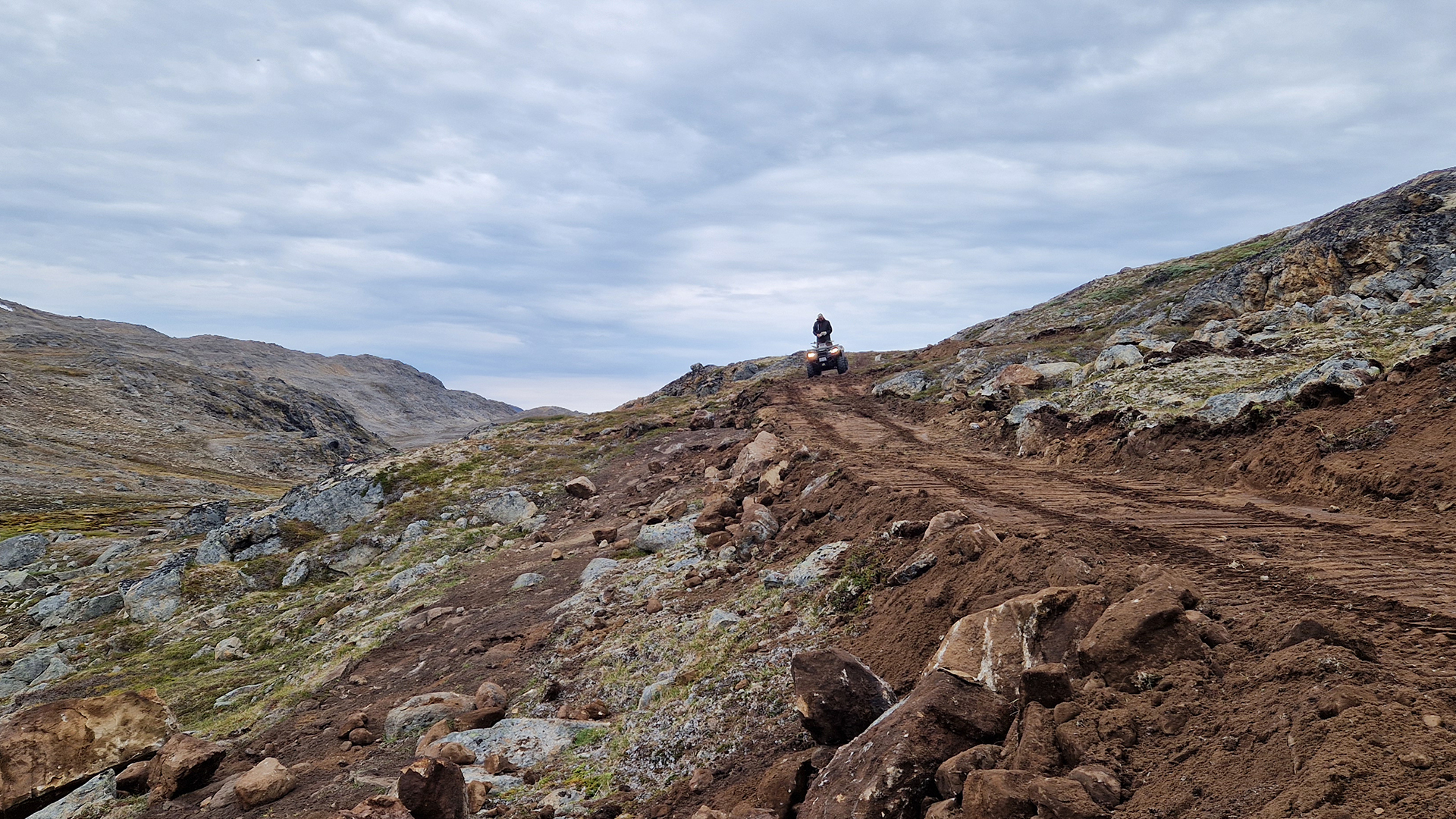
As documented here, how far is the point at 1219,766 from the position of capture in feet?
13.7

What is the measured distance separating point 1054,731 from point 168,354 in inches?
Result: 10060

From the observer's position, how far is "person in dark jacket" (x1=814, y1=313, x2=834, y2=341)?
140 ft

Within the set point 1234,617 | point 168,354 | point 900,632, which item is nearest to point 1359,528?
point 1234,617

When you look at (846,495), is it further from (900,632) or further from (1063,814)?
(1063,814)

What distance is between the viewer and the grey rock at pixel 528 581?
17.4 m

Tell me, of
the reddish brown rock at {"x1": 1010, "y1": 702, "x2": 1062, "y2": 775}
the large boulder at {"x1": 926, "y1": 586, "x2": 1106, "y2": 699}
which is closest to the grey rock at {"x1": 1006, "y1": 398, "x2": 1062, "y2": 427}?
the large boulder at {"x1": 926, "y1": 586, "x2": 1106, "y2": 699}

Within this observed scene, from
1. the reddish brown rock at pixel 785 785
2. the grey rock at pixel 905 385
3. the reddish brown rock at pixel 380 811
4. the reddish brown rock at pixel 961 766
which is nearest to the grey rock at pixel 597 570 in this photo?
the reddish brown rock at pixel 380 811

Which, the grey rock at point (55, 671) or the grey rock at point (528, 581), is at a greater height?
the grey rock at point (528, 581)

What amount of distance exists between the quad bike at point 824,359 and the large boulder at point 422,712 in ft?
114

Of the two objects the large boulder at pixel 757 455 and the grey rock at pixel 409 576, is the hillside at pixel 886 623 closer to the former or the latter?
the large boulder at pixel 757 455

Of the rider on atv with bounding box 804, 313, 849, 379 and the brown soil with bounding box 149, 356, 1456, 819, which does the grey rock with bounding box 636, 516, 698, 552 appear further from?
the rider on atv with bounding box 804, 313, 849, 379

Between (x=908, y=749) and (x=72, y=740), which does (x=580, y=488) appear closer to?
(x=72, y=740)

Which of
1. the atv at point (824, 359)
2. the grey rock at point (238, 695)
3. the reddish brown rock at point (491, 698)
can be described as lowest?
the grey rock at point (238, 695)

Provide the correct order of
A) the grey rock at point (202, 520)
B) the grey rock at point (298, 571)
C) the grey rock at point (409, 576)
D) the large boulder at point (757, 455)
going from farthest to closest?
the grey rock at point (202, 520)
the grey rock at point (298, 571)
the grey rock at point (409, 576)
the large boulder at point (757, 455)
